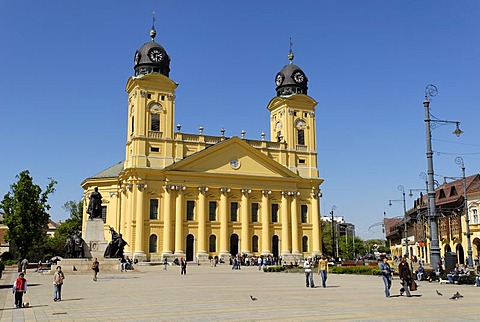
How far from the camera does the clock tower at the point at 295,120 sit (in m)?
71.5

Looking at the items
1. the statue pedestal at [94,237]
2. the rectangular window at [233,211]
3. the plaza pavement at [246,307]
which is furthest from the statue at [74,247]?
the rectangular window at [233,211]

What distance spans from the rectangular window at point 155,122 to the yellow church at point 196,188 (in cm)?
12

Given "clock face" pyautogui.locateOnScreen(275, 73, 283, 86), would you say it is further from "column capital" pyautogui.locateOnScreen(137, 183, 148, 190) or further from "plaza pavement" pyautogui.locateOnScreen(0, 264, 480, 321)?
"plaza pavement" pyautogui.locateOnScreen(0, 264, 480, 321)

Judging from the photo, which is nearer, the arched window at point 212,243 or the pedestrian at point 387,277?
the pedestrian at point 387,277

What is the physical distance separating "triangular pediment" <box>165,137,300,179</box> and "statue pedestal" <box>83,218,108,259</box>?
2229cm

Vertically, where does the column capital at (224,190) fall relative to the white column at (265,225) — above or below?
above

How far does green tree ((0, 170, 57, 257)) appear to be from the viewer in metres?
58.6

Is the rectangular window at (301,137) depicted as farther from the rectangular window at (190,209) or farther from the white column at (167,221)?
the white column at (167,221)

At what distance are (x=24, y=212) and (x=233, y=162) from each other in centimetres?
2574

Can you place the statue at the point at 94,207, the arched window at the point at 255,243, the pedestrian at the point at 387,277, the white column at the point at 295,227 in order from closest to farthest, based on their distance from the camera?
1. the pedestrian at the point at 387,277
2. the statue at the point at 94,207
3. the arched window at the point at 255,243
4. the white column at the point at 295,227

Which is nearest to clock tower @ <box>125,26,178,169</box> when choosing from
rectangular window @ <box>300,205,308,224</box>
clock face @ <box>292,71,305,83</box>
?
clock face @ <box>292,71,305,83</box>

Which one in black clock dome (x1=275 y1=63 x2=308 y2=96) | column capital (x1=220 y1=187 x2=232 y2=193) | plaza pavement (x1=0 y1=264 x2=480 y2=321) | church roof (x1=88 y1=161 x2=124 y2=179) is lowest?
plaza pavement (x1=0 y1=264 x2=480 y2=321)

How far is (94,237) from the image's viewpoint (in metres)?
39.8

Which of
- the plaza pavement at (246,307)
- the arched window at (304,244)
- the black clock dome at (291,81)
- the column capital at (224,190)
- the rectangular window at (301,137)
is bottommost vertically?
the plaza pavement at (246,307)
